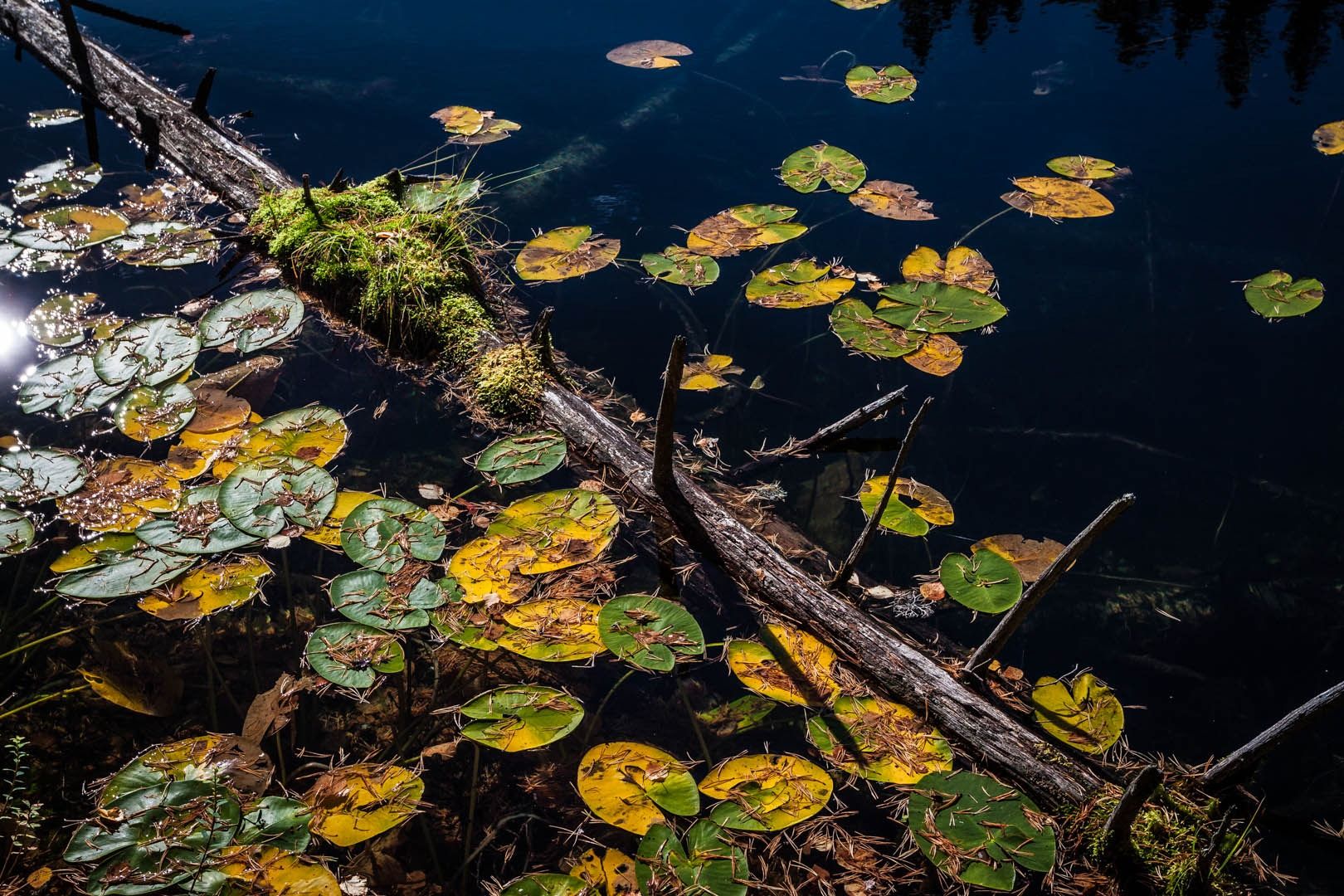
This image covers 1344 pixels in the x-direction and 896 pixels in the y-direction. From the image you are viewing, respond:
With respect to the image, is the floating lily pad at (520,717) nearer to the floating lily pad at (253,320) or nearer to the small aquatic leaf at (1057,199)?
the floating lily pad at (253,320)

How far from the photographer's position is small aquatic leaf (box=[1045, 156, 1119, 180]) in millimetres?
3562

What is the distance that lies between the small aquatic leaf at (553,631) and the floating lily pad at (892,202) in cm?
226

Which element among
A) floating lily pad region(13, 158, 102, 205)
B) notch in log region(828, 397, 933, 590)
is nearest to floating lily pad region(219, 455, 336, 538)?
notch in log region(828, 397, 933, 590)

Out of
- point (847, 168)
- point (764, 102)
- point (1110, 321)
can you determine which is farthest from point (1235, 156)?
point (764, 102)

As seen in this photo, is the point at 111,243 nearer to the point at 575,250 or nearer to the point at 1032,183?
the point at 575,250

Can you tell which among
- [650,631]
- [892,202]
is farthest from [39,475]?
[892,202]

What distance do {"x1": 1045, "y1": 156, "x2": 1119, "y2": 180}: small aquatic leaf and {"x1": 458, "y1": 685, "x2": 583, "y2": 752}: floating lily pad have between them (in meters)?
3.23

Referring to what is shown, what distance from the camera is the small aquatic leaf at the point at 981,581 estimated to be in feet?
6.79

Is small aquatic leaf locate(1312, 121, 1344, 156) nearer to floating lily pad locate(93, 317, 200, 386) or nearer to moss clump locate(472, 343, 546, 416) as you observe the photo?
moss clump locate(472, 343, 546, 416)

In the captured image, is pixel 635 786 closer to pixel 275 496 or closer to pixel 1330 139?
pixel 275 496

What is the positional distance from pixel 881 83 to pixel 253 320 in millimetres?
3282

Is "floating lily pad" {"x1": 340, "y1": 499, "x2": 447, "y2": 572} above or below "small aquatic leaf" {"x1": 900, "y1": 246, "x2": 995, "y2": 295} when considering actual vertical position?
below

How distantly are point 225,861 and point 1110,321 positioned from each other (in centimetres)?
328

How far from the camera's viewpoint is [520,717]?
183 cm
